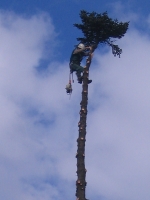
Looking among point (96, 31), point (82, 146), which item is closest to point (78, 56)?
point (96, 31)

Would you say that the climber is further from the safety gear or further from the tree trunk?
the tree trunk

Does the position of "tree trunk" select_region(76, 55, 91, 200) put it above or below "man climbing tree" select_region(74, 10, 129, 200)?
below

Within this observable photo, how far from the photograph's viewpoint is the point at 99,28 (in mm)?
16781

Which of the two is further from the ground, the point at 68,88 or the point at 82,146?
the point at 68,88

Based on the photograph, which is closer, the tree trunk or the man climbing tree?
the tree trunk

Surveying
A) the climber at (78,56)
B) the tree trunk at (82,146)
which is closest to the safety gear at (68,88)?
the climber at (78,56)

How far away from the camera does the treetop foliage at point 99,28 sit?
54.7 ft

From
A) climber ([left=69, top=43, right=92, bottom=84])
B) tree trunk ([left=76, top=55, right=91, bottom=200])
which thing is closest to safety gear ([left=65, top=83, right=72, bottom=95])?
climber ([left=69, top=43, right=92, bottom=84])

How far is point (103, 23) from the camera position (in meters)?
16.6

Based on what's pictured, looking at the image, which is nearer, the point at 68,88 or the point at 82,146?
the point at 82,146

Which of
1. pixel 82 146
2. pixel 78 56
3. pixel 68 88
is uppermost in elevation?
pixel 78 56

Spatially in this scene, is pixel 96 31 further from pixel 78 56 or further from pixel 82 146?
pixel 82 146

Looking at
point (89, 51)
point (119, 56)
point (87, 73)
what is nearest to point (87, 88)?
point (87, 73)

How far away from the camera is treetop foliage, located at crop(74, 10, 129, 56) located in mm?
16672
